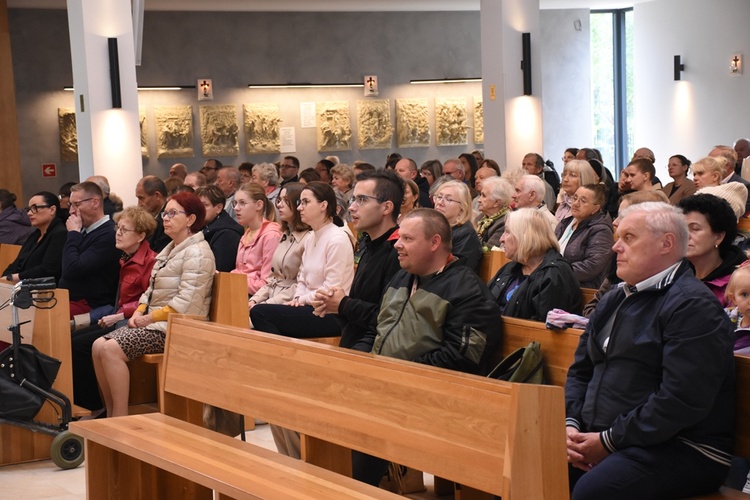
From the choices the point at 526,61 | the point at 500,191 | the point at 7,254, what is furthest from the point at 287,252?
the point at 526,61

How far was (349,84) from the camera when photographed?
18891 millimetres

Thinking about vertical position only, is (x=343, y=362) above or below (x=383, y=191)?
below

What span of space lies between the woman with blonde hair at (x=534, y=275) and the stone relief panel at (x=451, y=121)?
14.3 meters

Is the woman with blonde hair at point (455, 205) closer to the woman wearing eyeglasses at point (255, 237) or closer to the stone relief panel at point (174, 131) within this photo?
the woman wearing eyeglasses at point (255, 237)

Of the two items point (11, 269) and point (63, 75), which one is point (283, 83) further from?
point (11, 269)

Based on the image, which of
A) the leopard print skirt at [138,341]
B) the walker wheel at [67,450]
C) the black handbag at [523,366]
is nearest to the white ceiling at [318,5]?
the leopard print skirt at [138,341]

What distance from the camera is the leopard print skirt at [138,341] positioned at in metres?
6.36

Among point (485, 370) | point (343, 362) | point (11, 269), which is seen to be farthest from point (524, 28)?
point (343, 362)

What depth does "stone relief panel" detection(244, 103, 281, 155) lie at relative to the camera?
18.3 meters

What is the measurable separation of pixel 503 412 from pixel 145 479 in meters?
2.16

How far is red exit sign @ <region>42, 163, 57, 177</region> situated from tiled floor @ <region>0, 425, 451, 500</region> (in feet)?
39.1

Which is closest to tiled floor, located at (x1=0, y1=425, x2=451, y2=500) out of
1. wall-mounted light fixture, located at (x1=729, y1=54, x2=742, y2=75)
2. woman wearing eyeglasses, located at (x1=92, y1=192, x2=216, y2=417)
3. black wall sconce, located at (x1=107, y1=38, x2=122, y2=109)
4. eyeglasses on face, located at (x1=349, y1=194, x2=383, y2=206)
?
woman wearing eyeglasses, located at (x1=92, y1=192, x2=216, y2=417)

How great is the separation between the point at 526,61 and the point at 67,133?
26.3 feet

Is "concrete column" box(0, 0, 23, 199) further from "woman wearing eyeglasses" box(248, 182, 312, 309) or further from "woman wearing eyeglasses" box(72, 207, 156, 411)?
"woman wearing eyeglasses" box(248, 182, 312, 309)
